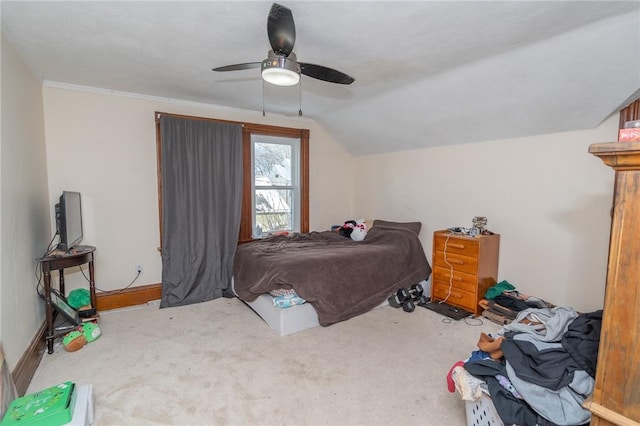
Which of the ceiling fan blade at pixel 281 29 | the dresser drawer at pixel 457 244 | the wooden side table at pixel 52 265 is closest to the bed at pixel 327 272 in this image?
the dresser drawer at pixel 457 244

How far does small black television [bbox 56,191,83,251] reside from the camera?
8.73ft

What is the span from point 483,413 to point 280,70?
204cm

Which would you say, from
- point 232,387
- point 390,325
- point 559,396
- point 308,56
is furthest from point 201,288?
point 559,396

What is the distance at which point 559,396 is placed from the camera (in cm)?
129

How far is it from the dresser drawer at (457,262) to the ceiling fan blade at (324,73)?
2.11 meters

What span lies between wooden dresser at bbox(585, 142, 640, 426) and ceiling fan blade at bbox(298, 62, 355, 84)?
1.49m

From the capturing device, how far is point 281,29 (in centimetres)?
174

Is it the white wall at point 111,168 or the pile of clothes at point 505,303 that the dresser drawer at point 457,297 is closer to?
the pile of clothes at point 505,303

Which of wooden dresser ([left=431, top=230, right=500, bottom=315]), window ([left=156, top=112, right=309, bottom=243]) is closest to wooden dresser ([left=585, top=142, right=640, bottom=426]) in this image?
wooden dresser ([left=431, top=230, right=500, bottom=315])

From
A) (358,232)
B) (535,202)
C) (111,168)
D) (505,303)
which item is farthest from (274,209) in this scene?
(535,202)

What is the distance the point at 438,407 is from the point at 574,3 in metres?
2.37

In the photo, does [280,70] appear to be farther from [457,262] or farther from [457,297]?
[457,297]

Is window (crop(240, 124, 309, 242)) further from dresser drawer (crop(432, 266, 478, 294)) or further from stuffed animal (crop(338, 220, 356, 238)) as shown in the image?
dresser drawer (crop(432, 266, 478, 294))

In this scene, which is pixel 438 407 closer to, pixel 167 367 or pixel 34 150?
pixel 167 367
